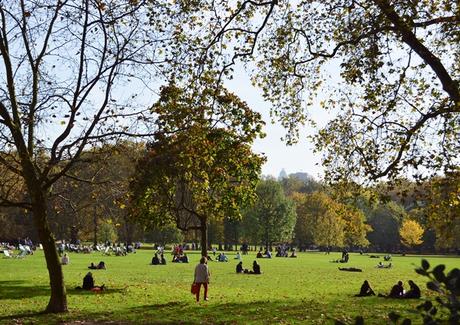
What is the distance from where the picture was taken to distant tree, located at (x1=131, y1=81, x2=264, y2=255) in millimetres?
15570

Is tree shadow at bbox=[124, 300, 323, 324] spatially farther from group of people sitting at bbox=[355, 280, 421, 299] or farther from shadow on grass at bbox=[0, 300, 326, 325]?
group of people sitting at bbox=[355, 280, 421, 299]

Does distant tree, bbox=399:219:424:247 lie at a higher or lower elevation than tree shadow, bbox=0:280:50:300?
higher

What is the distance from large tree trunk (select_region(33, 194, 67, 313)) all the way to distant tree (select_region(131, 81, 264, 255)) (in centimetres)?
424

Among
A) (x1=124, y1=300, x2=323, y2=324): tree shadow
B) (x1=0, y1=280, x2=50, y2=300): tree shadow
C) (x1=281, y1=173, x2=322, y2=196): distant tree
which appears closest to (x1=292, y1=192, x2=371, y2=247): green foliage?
(x1=281, y1=173, x2=322, y2=196): distant tree

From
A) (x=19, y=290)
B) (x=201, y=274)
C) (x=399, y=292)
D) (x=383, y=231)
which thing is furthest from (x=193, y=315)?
(x=383, y=231)

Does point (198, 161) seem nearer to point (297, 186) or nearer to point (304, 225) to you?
point (304, 225)

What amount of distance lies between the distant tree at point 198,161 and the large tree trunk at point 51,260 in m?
4.24

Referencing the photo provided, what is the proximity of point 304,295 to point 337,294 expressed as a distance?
161cm

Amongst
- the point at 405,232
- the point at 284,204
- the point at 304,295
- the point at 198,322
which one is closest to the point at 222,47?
the point at 198,322

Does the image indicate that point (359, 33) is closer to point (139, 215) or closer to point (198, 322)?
point (198, 322)

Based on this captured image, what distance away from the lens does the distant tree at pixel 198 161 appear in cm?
1557

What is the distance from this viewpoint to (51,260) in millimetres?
16922

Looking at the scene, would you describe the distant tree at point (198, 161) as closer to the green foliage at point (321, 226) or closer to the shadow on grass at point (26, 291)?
the shadow on grass at point (26, 291)

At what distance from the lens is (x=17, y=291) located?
21.8 metres
